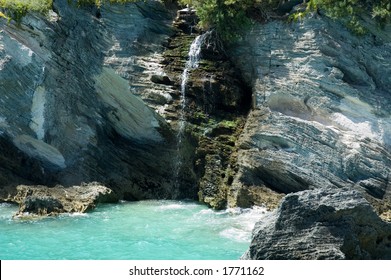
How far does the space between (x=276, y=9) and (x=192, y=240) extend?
32.6ft

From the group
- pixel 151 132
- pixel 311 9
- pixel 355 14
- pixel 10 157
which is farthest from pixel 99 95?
pixel 355 14

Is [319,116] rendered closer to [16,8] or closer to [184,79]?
[184,79]

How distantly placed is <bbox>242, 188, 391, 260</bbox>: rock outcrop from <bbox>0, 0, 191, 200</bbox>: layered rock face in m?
9.56

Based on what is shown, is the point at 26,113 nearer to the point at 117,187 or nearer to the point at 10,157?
the point at 10,157

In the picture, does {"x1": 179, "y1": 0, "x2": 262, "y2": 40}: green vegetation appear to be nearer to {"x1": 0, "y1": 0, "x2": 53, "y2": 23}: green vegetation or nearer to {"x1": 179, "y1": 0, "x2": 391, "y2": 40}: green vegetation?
{"x1": 179, "y1": 0, "x2": 391, "y2": 40}: green vegetation

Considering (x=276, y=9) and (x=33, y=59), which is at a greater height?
(x=276, y=9)

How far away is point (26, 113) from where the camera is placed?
62.8ft

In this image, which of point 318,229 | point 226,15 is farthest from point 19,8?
point 318,229

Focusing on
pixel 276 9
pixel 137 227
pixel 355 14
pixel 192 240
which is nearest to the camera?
pixel 192 240

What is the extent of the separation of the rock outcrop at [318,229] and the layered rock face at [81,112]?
9.56 m

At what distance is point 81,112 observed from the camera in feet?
65.6

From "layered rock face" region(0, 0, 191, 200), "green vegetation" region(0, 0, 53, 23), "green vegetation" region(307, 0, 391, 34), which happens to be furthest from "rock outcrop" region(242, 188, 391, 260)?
"green vegetation" region(0, 0, 53, 23)

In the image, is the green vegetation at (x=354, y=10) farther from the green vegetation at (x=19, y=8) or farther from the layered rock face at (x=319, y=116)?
the green vegetation at (x=19, y=8)

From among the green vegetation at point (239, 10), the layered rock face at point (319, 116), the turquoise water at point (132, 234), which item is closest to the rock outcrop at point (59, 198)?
the turquoise water at point (132, 234)
